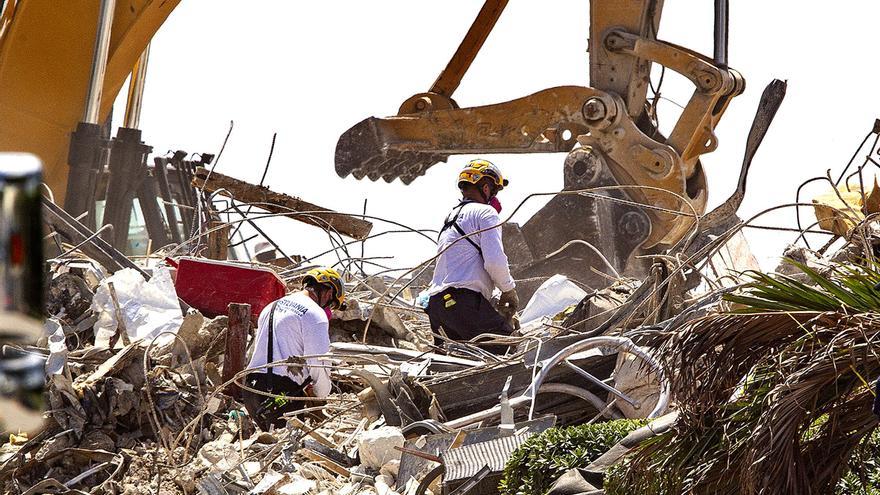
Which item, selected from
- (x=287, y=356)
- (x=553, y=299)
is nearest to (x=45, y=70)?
(x=553, y=299)

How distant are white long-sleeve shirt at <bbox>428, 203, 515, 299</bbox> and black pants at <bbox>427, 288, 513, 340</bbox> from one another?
2.1 inches

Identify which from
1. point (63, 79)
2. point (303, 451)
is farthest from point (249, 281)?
point (63, 79)

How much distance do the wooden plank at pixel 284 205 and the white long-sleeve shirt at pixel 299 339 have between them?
287 cm

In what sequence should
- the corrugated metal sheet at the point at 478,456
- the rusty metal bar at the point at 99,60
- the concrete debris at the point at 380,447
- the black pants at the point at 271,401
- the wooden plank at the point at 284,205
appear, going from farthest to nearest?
the rusty metal bar at the point at 99,60 < the wooden plank at the point at 284,205 < the black pants at the point at 271,401 < the concrete debris at the point at 380,447 < the corrugated metal sheet at the point at 478,456

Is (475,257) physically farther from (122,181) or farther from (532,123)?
(122,181)

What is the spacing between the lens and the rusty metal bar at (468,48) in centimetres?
1255

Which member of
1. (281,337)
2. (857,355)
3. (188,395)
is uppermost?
(857,355)

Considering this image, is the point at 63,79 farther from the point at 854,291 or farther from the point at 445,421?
the point at 854,291

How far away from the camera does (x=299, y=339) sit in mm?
7578

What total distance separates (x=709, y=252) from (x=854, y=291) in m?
3.15

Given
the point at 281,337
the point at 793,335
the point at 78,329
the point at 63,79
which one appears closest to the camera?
the point at 793,335

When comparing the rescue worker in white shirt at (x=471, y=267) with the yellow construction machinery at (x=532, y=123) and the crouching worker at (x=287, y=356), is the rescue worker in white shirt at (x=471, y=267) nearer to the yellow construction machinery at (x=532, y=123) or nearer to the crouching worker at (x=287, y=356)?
the crouching worker at (x=287, y=356)

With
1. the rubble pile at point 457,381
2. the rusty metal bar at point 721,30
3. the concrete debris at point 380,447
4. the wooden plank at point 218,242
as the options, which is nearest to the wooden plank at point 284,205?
the rubble pile at point 457,381

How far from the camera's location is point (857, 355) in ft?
10.9
